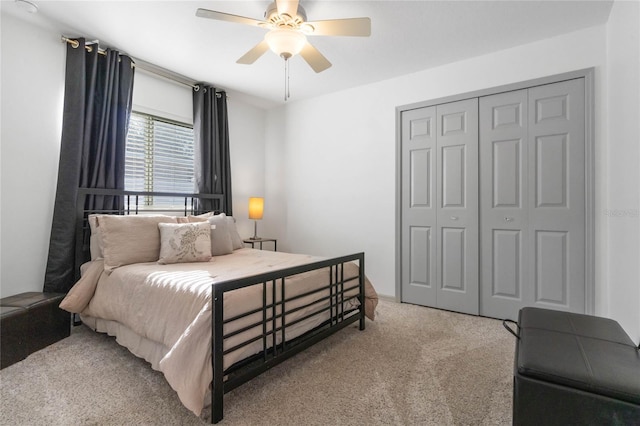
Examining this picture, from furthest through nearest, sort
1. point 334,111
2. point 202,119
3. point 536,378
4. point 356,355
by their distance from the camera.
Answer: point 334,111, point 202,119, point 356,355, point 536,378

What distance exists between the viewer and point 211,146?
3834 mm

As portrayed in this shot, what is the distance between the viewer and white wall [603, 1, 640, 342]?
1824 mm

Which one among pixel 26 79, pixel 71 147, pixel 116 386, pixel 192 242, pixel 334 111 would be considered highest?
pixel 334 111

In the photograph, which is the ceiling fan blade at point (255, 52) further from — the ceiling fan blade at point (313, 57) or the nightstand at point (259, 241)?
the nightstand at point (259, 241)

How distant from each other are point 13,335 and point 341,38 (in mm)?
3243

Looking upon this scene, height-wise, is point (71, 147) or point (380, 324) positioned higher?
point (71, 147)

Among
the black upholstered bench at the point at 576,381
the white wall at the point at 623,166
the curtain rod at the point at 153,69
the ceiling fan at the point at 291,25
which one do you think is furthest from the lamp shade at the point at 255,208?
the white wall at the point at 623,166

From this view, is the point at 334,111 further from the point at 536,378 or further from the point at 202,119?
the point at 536,378

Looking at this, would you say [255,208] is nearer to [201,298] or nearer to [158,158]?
[158,158]

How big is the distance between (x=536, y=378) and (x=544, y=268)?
2.14 meters

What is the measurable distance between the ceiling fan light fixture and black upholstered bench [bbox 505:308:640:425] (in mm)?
2093

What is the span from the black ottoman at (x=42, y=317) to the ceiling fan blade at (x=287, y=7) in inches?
102

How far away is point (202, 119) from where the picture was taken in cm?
376

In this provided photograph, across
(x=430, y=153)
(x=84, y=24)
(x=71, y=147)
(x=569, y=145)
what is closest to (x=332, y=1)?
(x=430, y=153)
